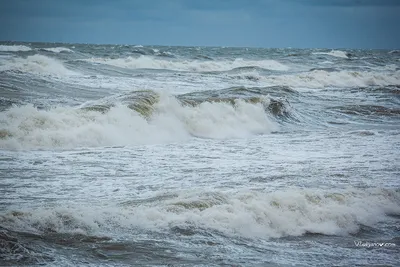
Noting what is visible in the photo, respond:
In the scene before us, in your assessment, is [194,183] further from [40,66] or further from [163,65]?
[163,65]

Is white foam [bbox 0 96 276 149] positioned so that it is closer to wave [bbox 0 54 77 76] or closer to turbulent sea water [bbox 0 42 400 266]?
turbulent sea water [bbox 0 42 400 266]

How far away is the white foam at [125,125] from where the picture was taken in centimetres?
1298

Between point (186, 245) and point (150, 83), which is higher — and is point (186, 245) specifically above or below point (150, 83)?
below

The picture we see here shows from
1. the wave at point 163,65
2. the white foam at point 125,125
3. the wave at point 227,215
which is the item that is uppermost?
the wave at point 163,65

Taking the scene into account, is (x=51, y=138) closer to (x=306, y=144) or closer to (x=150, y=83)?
(x=306, y=144)

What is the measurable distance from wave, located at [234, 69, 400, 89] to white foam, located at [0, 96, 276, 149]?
16788mm

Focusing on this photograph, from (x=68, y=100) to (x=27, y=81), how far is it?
188 inches

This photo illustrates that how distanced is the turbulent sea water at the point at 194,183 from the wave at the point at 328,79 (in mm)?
14491

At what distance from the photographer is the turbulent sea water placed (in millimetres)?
6287

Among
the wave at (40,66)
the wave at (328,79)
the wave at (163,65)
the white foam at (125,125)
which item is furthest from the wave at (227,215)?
the wave at (163,65)

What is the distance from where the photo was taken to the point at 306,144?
47.6 feet

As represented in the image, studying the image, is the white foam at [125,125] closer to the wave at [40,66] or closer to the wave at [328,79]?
the wave at [40,66]

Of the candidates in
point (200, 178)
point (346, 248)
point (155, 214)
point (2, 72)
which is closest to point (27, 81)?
point (2, 72)

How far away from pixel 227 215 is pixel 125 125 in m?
8.16
